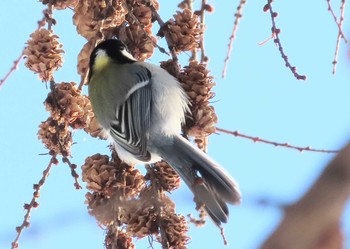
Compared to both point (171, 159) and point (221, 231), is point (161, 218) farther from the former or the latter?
point (171, 159)

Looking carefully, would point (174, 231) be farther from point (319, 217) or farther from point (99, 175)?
point (319, 217)

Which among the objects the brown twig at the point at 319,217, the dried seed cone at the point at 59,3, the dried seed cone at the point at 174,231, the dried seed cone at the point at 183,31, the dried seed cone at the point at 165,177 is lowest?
the brown twig at the point at 319,217

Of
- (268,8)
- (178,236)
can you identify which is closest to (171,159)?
(178,236)

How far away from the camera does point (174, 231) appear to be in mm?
1226

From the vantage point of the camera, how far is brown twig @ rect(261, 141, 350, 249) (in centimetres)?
23

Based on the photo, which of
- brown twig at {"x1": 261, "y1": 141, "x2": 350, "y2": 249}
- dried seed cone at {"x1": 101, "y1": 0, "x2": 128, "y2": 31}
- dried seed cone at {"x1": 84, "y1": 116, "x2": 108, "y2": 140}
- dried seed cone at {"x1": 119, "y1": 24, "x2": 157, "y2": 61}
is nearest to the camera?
brown twig at {"x1": 261, "y1": 141, "x2": 350, "y2": 249}

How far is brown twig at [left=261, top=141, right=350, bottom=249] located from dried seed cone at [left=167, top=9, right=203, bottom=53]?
4.17 feet

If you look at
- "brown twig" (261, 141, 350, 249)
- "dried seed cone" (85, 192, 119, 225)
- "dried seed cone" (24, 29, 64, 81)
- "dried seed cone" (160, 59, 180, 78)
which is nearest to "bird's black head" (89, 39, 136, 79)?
"dried seed cone" (160, 59, 180, 78)

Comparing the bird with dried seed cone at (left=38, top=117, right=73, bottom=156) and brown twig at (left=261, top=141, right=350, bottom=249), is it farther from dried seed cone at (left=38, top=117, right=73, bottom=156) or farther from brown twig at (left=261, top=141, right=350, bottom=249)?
brown twig at (left=261, top=141, right=350, bottom=249)

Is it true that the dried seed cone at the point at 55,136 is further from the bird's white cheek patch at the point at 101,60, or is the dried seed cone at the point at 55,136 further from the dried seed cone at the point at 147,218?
the bird's white cheek patch at the point at 101,60

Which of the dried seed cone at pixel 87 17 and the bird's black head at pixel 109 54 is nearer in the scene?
the dried seed cone at pixel 87 17

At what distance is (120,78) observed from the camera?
74.4 inches

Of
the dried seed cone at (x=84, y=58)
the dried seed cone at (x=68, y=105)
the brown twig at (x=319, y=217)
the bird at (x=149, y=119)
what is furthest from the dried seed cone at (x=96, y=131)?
the brown twig at (x=319, y=217)

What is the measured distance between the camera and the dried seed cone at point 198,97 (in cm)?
145
